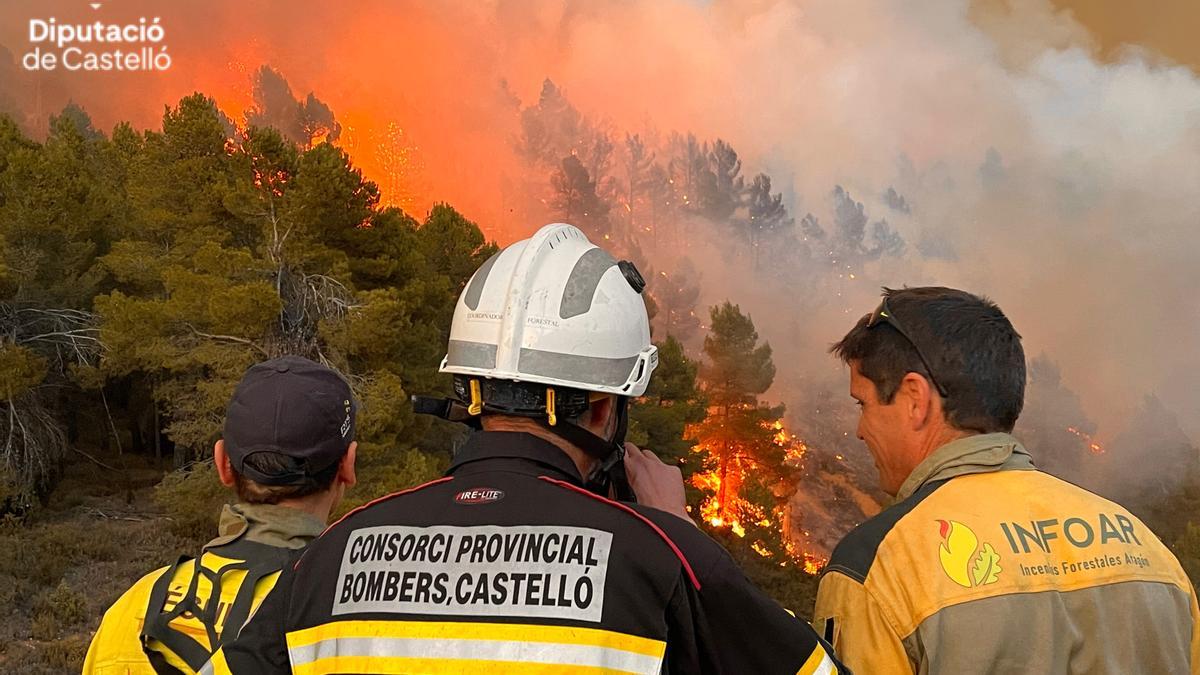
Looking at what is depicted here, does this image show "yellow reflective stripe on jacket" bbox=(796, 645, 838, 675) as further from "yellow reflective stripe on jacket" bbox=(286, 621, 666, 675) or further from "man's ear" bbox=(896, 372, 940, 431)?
"man's ear" bbox=(896, 372, 940, 431)

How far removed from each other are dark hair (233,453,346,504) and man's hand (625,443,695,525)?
91cm

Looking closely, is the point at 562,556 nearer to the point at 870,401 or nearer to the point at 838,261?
the point at 870,401

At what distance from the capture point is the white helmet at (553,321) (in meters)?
1.81

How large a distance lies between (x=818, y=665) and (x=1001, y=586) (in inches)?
21.7

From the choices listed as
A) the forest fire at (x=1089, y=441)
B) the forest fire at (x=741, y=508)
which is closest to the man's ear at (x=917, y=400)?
the forest fire at (x=741, y=508)

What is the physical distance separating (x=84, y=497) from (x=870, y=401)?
24149mm

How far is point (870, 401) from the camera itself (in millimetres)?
2172

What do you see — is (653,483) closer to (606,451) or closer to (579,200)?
(606,451)

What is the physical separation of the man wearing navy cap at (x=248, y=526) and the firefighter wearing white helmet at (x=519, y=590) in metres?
0.58

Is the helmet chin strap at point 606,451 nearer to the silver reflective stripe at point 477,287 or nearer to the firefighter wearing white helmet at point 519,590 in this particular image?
the firefighter wearing white helmet at point 519,590

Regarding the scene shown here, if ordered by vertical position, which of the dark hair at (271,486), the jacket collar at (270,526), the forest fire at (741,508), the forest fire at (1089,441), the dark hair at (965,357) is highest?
the dark hair at (965,357)

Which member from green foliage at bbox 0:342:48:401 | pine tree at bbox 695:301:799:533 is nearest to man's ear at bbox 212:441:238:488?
green foliage at bbox 0:342:48:401

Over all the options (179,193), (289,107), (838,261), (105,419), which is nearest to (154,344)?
(179,193)

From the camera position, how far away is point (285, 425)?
2246mm
